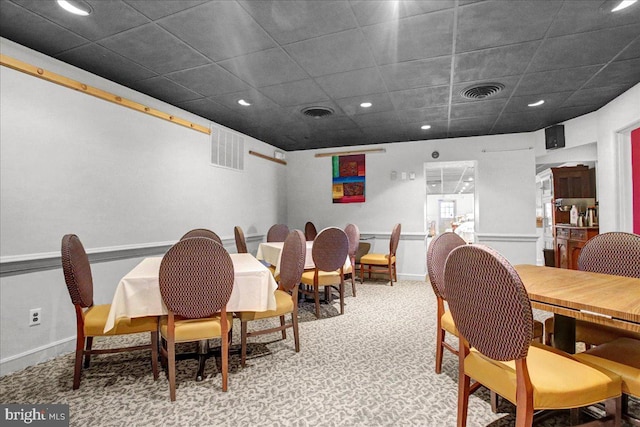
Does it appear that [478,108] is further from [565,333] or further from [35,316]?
[35,316]

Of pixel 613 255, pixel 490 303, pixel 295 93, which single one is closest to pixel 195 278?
pixel 490 303

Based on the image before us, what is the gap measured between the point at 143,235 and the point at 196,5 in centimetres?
243

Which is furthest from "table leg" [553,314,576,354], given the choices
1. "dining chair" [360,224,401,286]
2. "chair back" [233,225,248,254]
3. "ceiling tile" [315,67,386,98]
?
"chair back" [233,225,248,254]

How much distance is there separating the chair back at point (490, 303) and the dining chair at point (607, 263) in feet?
3.69

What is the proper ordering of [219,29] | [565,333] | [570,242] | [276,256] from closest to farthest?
[565,333], [219,29], [276,256], [570,242]

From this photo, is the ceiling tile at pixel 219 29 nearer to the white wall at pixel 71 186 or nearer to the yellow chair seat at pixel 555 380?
the white wall at pixel 71 186

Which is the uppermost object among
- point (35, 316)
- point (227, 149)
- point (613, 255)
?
point (227, 149)

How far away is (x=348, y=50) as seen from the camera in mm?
2607

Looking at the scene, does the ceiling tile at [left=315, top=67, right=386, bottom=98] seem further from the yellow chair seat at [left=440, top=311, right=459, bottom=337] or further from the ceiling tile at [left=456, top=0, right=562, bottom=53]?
the yellow chair seat at [left=440, top=311, right=459, bottom=337]

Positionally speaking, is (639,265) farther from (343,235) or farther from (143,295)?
(143,295)

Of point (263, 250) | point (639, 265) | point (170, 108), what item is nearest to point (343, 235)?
point (263, 250)

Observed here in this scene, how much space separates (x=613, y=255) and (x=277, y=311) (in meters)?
2.41

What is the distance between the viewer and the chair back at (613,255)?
81.1 inches

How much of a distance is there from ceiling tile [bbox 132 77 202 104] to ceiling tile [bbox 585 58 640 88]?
13.5ft
